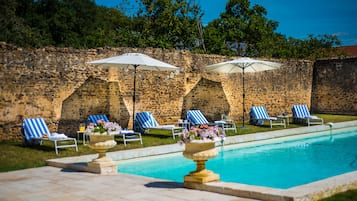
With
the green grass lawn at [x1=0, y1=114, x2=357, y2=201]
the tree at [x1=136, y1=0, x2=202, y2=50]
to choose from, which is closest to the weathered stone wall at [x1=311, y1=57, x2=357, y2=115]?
the tree at [x1=136, y1=0, x2=202, y2=50]

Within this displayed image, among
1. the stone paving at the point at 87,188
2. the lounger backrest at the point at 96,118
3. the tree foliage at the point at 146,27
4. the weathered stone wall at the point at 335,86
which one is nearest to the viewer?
the stone paving at the point at 87,188

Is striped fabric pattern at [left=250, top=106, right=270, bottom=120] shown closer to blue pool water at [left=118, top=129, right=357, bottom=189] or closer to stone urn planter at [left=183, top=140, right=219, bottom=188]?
blue pool water at [left=118, top=129, right=357, bottom=189]

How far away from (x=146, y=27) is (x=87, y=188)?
23.8m

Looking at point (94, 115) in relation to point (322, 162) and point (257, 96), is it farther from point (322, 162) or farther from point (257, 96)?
point (257, 96)

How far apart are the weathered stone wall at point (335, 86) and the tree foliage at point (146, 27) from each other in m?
8.33

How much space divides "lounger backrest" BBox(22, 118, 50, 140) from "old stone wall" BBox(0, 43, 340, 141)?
0.95m

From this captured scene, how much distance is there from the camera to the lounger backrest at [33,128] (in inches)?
406

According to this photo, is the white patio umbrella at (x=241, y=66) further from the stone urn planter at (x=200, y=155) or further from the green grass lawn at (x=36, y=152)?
the stone urn planter at (x=200, y=155)

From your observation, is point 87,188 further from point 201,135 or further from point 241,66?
point 241,66

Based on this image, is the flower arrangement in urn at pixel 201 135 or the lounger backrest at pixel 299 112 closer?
the flower arrangement in urn at pixel 201 135


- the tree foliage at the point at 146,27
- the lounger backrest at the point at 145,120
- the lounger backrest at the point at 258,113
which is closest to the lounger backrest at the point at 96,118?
the lounger backrest at the point at 145,120

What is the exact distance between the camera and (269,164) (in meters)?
9.57

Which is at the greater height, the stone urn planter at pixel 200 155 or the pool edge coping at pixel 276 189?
the stone urn planter at pixel 200 155

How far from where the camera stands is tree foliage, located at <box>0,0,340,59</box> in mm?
26375
